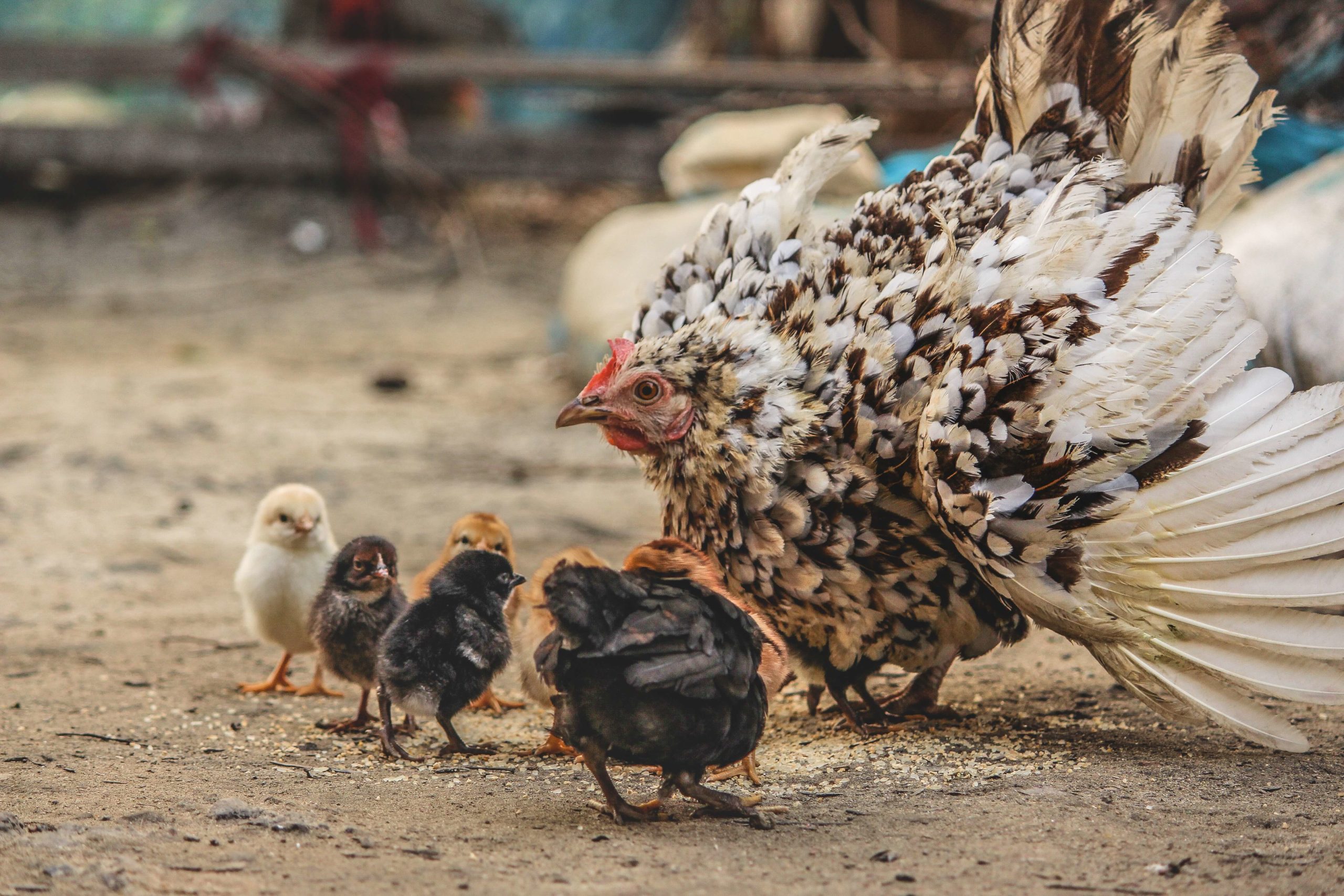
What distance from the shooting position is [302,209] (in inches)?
408

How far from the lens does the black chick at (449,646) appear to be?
8.45 ft

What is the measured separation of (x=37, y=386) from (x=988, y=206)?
520cm

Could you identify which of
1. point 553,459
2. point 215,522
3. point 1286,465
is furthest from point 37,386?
point 1286,465

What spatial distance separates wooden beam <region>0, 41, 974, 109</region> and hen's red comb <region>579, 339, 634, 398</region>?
680 cm

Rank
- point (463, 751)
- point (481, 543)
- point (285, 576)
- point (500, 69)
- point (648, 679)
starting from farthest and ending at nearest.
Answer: point (500, 69), point (285, 576), point (481, 543), point (463, 751), point (648, 679)

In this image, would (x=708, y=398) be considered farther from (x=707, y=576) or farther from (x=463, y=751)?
(x=463, y=751)

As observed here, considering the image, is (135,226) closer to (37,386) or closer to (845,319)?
(37,386)

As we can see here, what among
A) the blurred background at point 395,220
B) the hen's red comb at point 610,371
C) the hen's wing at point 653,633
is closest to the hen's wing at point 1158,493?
the hen's wing at point 653,633

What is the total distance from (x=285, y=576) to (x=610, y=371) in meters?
1.09

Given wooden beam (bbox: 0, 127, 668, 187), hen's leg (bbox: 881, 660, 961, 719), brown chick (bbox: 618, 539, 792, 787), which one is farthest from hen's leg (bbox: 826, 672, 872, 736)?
wooden beam (bbox: 0, 127, 668, 187)

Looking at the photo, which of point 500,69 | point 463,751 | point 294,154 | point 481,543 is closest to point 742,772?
point 463,751

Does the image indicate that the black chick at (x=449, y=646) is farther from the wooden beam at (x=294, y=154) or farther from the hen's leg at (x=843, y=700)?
the wooden beam at (x=294, y=154)

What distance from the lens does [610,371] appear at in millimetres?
2684

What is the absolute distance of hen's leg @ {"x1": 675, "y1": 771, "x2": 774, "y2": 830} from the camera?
226cm
